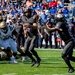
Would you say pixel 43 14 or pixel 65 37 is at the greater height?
pixel 65 37

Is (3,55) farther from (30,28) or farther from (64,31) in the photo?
(64,31)

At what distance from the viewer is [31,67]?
12594mm

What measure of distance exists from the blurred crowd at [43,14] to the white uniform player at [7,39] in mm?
3179

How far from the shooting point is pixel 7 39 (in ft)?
45.3

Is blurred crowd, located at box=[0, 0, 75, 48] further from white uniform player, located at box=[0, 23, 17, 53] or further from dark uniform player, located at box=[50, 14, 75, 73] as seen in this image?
dark uniform player, located at box=[50, 14, 75, 73]

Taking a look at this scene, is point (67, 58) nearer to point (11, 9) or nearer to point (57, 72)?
point (57, 72)

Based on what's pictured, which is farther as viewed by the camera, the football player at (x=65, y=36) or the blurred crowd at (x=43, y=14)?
the blurred crowd at (x=43, y=14)

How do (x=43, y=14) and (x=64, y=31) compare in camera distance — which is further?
(x=43, y=14)

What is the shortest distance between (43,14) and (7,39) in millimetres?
10655

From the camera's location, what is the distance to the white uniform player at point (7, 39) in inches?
538

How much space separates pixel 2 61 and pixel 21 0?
18.0 m

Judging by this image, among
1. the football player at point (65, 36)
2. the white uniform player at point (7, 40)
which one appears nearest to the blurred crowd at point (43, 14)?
the white uniform player at point (7, 40)

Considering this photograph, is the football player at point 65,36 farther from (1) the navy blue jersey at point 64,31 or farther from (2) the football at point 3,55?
(2) the football at point 3,55

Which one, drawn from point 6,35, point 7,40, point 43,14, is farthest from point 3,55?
point 43,14
